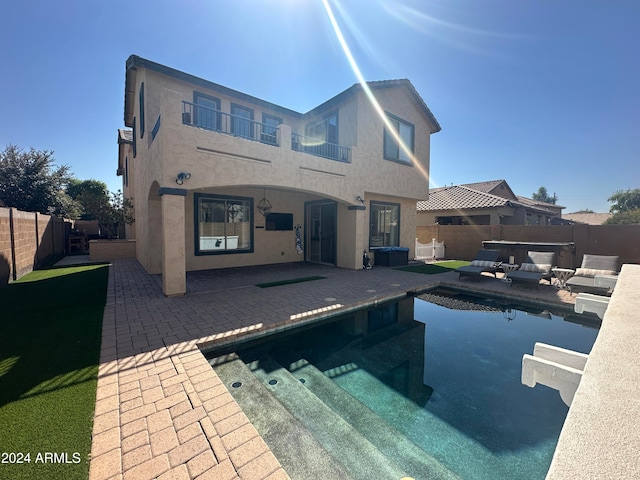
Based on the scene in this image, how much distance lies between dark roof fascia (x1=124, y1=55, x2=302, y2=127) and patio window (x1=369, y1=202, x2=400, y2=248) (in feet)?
20.4

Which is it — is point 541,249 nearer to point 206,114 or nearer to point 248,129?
point 248,129

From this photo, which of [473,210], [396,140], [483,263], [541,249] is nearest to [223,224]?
[396,140]

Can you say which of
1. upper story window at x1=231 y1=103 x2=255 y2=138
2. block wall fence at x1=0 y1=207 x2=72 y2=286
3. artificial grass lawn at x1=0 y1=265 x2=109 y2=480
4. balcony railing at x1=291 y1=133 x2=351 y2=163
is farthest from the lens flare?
block wall fence at x1=0 y1=207 x2=72 y2=286

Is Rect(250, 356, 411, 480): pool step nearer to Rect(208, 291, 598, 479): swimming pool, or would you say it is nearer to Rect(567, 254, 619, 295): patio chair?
Rect(208, 291, 598, 479): swimming pool

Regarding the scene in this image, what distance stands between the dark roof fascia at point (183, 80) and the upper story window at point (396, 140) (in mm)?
4536

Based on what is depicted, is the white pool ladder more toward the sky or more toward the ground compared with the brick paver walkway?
more toward the sky

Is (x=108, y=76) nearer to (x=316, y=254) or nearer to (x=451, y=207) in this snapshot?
(x=316, y=254)

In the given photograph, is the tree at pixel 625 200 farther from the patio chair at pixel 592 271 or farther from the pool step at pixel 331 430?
the pool step at pixel 331 430

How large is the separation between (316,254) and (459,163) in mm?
16497

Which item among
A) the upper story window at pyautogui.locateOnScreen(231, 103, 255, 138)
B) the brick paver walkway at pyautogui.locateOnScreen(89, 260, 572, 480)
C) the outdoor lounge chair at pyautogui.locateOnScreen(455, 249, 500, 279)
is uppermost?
the upper story window at pyautogui.locateOnScreen(231, 103, 255, 138)

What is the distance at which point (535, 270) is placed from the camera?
941 centimetres

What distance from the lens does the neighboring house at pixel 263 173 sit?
291 inches

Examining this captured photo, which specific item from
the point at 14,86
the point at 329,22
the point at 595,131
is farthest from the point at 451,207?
the point at 14,86

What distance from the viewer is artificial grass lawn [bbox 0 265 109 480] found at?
229cm
